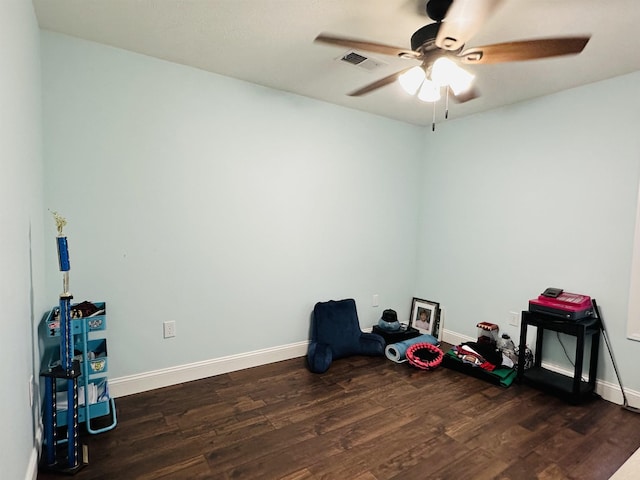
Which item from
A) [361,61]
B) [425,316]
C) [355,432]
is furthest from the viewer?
[425,316]

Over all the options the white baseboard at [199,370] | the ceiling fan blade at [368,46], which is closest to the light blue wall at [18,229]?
the white baseboard at [199,370]

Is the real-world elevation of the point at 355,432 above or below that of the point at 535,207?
below

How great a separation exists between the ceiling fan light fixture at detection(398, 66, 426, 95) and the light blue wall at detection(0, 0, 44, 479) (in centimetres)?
175

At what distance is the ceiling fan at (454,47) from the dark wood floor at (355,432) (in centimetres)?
206

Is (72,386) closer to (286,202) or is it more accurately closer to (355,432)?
(355,432)

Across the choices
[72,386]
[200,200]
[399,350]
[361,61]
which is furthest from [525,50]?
[72,386]

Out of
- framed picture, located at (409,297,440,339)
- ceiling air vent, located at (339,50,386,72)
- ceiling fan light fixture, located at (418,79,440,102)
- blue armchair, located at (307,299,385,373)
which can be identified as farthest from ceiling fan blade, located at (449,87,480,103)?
framed picture, located at (409,297,440,339)

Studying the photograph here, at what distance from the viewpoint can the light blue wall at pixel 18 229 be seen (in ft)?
4.13

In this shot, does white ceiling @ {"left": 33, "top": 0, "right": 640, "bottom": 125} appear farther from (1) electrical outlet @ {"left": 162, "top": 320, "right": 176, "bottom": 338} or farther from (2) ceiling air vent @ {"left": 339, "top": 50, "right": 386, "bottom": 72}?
(1) electrical outlet @ {"left": 162, "top": 320, "right": 176, "bottom": 338}

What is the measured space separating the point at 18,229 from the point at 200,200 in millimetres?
1356

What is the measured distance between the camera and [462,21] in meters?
1.58

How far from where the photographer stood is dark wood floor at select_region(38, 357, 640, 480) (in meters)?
1.90

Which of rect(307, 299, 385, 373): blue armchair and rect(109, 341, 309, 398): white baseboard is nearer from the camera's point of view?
rect(109, 341, 309, 398): white baseboard

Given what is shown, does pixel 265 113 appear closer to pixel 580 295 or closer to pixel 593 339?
pixel 580 295
